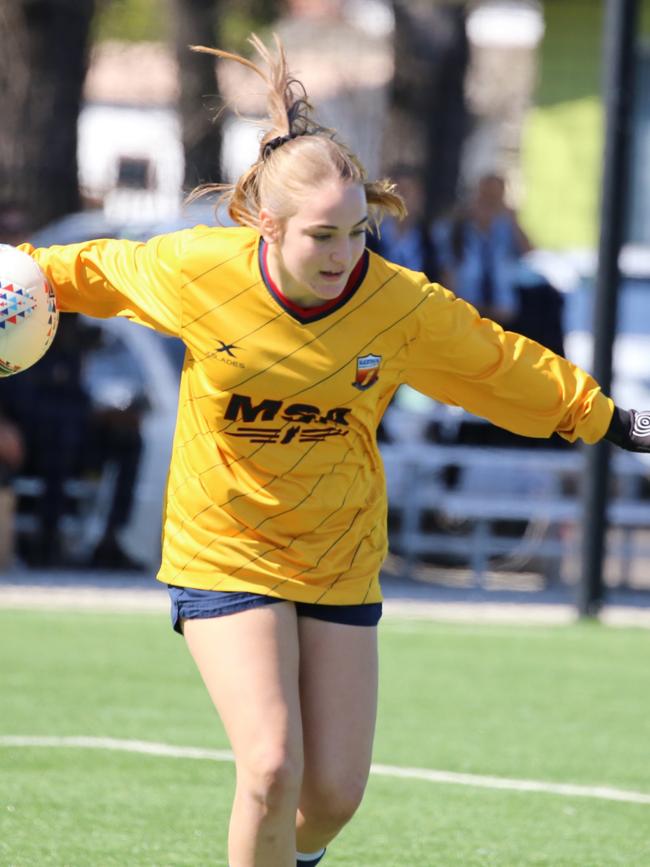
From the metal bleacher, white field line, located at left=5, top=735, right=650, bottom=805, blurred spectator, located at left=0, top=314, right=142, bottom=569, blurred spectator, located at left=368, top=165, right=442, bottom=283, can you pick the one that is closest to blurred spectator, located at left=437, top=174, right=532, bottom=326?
blurred spectator, located at left=368, top=165, right=442, bottom=283

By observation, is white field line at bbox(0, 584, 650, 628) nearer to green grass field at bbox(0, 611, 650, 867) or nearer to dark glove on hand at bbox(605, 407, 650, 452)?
green grass field at bbox(0, 611, 650, 867)

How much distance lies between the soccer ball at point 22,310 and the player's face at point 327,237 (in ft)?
2.79

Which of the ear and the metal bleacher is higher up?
the ear

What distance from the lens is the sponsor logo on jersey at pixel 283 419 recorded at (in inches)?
177

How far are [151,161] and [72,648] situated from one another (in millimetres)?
36456

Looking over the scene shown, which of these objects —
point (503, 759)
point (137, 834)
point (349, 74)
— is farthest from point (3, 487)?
point (349, 74)

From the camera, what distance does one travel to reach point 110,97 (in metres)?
53.1

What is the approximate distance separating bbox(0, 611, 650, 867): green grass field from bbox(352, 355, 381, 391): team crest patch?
1720 millimetres

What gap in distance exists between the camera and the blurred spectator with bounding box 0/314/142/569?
11.7 meters

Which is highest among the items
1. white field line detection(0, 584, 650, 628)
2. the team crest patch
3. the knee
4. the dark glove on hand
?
the team crest patch

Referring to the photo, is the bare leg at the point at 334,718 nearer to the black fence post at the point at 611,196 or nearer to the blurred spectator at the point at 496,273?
the black fence post at the point at 611,196

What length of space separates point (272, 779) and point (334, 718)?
331 mm

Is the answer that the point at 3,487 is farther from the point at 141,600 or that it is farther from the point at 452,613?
the point at 452,613

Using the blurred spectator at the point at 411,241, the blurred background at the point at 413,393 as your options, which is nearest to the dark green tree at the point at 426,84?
the blurred background at the point at 413,393
